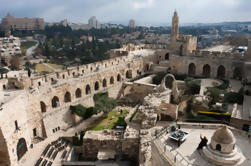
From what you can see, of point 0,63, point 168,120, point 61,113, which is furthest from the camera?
point 0,63

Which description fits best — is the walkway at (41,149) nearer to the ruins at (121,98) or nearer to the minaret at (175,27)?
the ruins at (121,98)

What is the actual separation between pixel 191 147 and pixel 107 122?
13.5 m

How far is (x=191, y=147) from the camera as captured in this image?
Result: 31.4 feet

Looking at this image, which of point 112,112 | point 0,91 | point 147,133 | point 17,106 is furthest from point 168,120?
point 0,91

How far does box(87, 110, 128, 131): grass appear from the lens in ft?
68.4

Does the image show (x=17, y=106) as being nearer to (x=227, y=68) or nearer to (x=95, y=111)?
(x=95, y=111)

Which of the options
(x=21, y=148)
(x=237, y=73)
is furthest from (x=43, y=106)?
(x=237, y=73)

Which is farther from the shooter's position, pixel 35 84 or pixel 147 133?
pixel 35 84

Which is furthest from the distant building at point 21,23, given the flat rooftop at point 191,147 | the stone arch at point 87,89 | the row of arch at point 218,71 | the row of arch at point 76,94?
the flat rooftop at point 191,147

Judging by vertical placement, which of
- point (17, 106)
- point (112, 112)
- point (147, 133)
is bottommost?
point (112, 112)

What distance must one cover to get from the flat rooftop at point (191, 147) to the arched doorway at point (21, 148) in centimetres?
1299

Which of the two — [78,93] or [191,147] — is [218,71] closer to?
[78,93]

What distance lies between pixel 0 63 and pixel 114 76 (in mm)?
40895

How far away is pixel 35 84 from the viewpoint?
19.7 m
